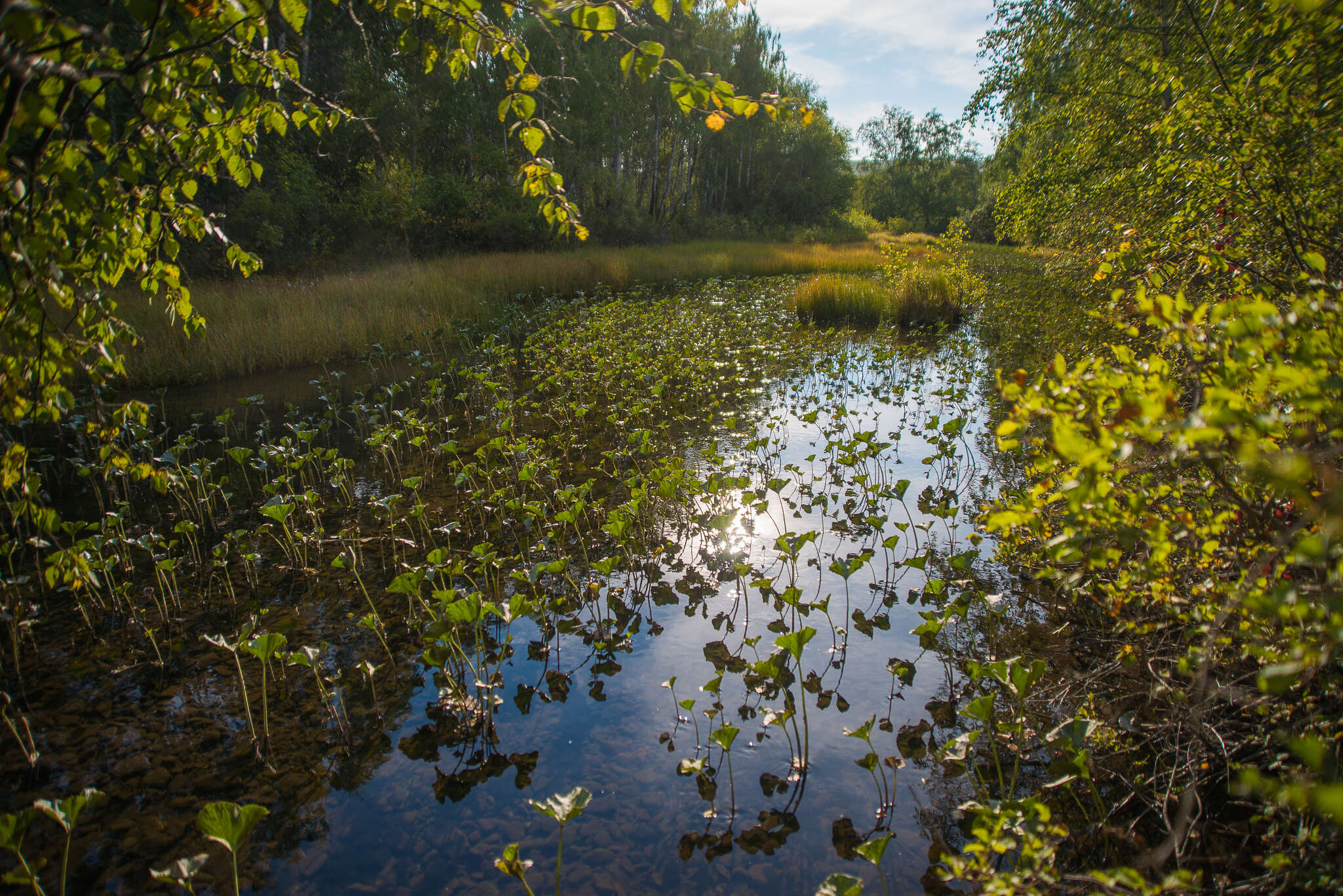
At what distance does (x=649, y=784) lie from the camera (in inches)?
99.1

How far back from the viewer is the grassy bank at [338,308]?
912cm

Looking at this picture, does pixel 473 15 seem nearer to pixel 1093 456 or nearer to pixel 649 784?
pixel 1093 456

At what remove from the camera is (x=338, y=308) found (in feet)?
37.1

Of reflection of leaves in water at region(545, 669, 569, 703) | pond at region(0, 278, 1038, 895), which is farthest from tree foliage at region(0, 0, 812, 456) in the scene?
reflection of leaves in water at region(545, 669, 569, 703)

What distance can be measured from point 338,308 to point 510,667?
1024 centimetres

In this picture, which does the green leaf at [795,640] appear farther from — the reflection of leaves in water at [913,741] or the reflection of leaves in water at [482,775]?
the reflection of leaves in water at [482,775]

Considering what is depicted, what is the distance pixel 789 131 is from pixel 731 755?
44.5 metres

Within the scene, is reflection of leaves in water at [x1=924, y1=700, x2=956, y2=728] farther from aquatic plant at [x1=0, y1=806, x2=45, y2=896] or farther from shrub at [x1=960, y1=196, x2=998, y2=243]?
shrub at [x1=960, y1=196, x2=998, y2=243]

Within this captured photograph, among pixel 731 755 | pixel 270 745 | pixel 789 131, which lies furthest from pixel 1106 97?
pixel 789 131

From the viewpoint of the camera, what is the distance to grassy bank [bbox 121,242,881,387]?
9.12m

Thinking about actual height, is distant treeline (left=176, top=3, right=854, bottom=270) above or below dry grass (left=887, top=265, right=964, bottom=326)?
above

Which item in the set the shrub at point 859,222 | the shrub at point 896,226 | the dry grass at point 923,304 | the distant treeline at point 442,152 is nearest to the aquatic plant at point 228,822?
the dry grass at point 923,304

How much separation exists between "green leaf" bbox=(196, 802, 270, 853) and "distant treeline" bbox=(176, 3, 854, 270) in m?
15.7

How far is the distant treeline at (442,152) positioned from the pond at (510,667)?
13.1 m
